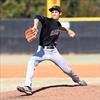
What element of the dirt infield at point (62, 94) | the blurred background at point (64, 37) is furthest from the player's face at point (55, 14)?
the blurred background at point (64, 37)

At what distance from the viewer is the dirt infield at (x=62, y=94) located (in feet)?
35.7

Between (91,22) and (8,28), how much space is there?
15.6 feet

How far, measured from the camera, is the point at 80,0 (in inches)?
1857

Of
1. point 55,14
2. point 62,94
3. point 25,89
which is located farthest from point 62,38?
point 25,89

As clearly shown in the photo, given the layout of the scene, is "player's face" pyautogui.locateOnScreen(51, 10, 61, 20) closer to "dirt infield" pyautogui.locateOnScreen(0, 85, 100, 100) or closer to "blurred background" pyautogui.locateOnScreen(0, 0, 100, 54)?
"dirt infield" pyautogui.locateOnScreen(0, 85, 100, 100)

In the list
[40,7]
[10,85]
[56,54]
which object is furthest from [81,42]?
[40,7]

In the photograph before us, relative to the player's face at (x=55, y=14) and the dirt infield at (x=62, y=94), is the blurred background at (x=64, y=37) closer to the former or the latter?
the dirt infield at (x=62, y=94)

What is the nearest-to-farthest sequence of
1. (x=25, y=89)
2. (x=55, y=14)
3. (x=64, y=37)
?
(x=25, y=89) < (x=55, y=14) < (x=64, y=37)

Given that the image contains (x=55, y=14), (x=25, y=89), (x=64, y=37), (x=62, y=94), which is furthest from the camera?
(x=64, y=37)

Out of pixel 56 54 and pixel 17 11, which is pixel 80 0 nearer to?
pixel 17 11

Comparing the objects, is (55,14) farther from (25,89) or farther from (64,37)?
(64,37)

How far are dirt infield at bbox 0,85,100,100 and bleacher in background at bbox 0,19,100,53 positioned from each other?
17685 millimetres

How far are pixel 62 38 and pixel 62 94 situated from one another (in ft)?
61.7

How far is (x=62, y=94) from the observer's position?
1128 centimetres
